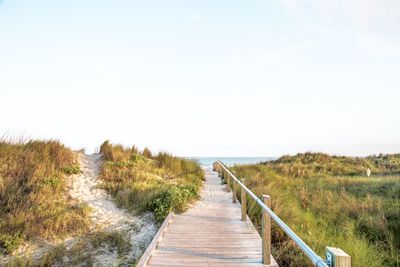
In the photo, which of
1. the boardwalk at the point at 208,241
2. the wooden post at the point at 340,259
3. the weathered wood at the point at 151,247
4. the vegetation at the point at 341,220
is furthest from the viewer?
the vegetation at the point at 341,220

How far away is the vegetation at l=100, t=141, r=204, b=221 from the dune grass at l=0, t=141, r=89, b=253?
Answer: 1330 mm

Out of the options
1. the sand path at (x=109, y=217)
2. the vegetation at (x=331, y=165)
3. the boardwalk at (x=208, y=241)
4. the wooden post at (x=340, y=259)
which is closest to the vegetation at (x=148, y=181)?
the sand path at (x=109, y=217)

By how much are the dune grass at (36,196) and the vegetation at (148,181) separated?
1330mm

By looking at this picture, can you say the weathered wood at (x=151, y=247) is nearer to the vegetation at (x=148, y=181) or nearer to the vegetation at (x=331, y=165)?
the vegetation at (x=148, y=181)

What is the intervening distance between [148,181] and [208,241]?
5876 millimetres

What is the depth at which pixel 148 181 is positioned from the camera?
12.1 m

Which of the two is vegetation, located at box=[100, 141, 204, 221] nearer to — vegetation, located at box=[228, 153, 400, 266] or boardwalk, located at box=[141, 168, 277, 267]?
boardwalk, located at box=[141, 168, 277, 267]

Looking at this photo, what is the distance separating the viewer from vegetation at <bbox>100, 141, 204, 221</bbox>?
31.8 feet

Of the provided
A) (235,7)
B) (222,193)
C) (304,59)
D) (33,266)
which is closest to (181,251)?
(33,266)

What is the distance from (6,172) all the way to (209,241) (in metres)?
7.61

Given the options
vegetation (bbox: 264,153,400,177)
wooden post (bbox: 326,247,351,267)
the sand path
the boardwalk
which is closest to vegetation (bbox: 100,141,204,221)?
the sand path

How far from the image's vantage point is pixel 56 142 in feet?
46.7

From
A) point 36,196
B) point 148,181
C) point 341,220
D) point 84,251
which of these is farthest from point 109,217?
point 341,220

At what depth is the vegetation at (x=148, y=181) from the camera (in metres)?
9.69
